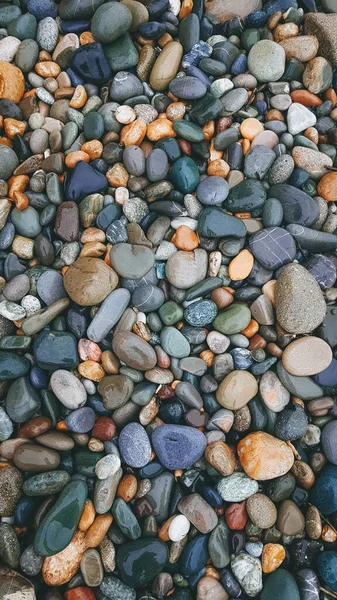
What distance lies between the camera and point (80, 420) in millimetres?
2010

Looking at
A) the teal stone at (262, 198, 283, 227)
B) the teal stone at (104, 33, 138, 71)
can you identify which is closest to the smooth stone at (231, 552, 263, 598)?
the teal stone at (262, 198, 283, 227)

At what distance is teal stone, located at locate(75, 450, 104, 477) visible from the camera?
1.96 m

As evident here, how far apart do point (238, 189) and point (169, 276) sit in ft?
1.74

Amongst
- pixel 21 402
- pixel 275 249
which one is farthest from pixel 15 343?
pixel 275 249

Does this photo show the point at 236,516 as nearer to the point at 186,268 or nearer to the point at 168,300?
the point at 168,300

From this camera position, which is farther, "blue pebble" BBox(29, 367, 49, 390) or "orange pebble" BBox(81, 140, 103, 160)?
"orange pebble" BBox(81, 140, 103, 160)

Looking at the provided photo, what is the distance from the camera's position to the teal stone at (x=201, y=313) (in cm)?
212

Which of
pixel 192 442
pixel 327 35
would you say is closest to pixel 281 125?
pixel 327 35

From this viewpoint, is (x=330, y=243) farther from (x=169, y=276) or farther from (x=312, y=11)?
(x=312, y=11)

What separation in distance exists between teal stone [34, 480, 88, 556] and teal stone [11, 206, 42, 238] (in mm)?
1147

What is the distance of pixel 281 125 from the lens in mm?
2387

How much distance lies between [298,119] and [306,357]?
119cm

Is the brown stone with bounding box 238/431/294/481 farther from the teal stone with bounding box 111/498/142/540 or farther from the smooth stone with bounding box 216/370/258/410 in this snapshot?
the teal stone with bounding box 111/498/142/540

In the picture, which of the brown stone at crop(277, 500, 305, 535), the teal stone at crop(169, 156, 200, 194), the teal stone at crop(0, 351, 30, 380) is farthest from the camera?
the teal stone at crop(169, 156, 200, 194)
